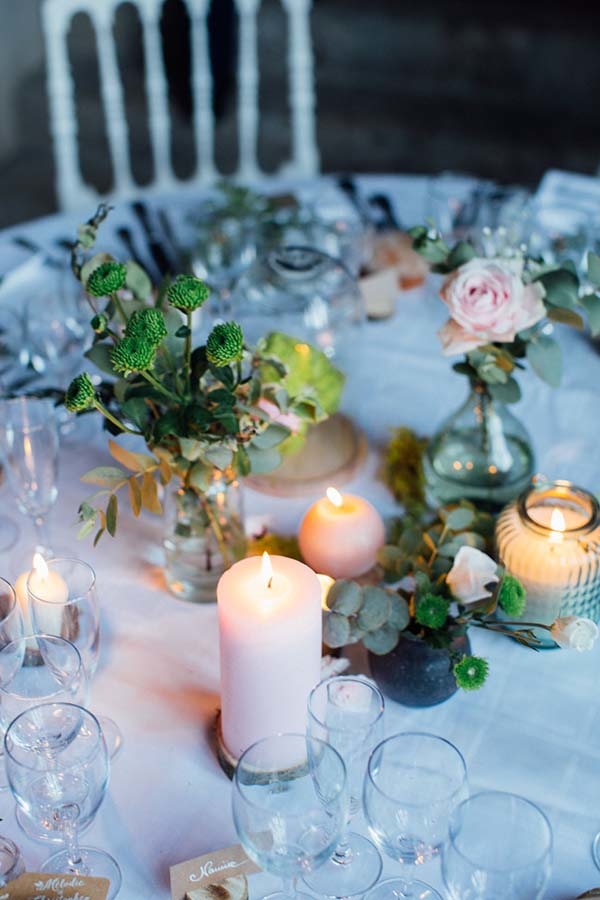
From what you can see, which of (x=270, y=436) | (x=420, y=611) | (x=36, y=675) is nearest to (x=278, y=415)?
(x=270, y=436)

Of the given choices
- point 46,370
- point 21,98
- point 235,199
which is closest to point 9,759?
point 46,370

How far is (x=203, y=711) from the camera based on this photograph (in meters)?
1.14

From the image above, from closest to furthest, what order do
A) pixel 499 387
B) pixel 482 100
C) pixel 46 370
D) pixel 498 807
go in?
pixel 498 807 < pixel 499 387 < pixel 46 370 < pixel 482 100

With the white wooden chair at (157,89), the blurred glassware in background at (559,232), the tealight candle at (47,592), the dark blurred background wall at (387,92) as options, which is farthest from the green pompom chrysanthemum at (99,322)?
the dark blurred background wall at (387,92)

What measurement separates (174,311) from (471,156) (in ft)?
10.1

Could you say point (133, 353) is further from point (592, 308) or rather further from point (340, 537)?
point (592, 308)

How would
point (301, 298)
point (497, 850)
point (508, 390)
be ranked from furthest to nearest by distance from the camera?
point (301, 298), point (508, 390), point (497, 850)

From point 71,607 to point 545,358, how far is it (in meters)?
0.60

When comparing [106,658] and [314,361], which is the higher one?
[314,361]

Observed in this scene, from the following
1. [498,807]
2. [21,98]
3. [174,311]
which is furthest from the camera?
[21,98]

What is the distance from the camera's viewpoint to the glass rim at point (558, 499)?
3.80ft

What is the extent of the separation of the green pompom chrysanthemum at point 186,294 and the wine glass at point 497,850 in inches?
19.7

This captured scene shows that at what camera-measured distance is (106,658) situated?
1.21 m

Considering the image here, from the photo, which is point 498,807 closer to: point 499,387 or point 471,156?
point 499,387
